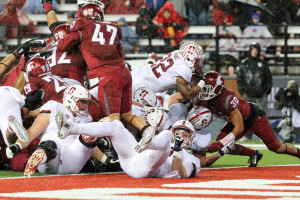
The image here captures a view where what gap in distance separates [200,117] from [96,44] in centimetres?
125

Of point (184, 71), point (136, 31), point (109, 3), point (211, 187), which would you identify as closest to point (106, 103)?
point (184, 71)

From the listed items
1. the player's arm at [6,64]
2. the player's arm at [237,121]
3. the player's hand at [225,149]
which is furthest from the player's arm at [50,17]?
the player's hand at [225,149]

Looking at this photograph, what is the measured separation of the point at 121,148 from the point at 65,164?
30.8 inches

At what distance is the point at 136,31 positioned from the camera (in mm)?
12828

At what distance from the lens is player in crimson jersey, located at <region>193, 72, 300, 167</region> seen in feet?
23.8

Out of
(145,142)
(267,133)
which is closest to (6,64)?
(267,133)

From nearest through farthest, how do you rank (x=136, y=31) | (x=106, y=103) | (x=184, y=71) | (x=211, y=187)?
(x=211, y=187), (x=106, y=103), (x=184, y=71), (x=136, y=31)

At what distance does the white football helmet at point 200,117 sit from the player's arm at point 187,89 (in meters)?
0.16

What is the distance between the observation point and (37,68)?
6879mm

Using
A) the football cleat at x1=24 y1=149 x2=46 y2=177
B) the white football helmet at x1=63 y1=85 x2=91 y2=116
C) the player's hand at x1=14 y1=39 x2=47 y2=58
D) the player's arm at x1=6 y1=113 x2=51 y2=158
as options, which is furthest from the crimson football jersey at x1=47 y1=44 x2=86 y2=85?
the football cleat at x1=24 y1=149 x2=46 y2=177

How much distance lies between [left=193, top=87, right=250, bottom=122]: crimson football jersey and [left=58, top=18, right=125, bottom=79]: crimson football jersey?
1.02 meters

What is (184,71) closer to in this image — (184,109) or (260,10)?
(184,109)

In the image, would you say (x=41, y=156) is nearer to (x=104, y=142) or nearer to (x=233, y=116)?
(x=104, y=142)

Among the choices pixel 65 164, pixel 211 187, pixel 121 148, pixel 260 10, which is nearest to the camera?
pixel 211 187
